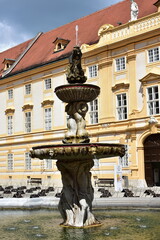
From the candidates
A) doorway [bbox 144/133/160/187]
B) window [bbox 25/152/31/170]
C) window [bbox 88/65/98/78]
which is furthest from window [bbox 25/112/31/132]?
doorway [bbox 144/133/160/187]

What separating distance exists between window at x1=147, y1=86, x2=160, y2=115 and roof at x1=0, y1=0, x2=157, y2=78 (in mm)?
5998

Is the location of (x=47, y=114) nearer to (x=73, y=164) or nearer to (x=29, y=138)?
(x=29, y=138)

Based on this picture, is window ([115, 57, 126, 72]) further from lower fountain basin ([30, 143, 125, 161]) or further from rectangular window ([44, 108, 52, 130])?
lower fountain basin ([30, 143, 125, 161])

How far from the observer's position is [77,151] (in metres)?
9.38

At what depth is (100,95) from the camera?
92.5ft

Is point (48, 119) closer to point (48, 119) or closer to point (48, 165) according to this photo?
point (48, 119)

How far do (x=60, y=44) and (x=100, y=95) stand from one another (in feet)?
26.0

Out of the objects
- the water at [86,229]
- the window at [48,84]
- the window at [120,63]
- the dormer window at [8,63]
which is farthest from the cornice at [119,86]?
the dormer window at [8,63]

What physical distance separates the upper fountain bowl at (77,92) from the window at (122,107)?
16094 mm

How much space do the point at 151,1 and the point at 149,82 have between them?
738 cm

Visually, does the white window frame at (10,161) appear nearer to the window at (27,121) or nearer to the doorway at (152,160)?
the window at (27,121)

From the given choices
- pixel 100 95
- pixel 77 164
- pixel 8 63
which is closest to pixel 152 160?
pixel 100 95

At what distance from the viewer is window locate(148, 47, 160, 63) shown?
25.0m

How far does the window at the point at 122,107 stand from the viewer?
2672 centimetres
